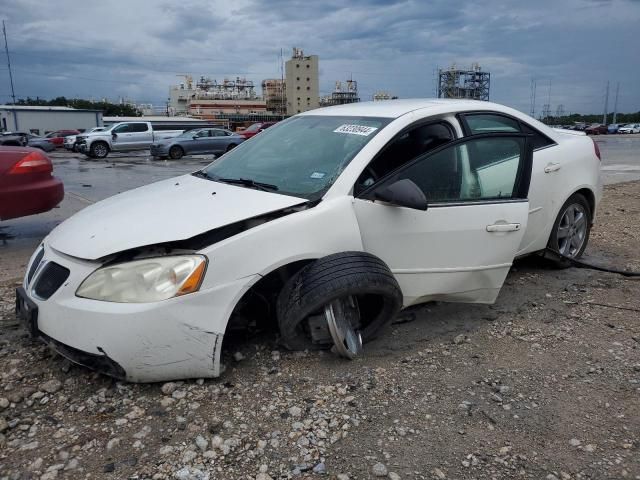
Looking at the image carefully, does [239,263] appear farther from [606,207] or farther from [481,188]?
[606,207]

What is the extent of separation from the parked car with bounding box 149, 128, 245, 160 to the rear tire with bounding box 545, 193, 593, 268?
18.8m

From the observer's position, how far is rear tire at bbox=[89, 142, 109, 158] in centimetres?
2527

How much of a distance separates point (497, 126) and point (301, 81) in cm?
11055

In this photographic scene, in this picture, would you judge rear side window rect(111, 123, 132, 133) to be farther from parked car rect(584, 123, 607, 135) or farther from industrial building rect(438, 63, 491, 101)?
parked car rect(584, 123, 607, 135)

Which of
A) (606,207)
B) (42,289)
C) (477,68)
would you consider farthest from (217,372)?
(477,68)

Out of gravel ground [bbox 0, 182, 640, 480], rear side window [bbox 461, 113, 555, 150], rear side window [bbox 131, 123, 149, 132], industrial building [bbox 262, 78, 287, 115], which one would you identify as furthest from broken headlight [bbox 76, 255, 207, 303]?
industrial building [bbox 262, 78, 287, 115]

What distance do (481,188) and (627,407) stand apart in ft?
5.08

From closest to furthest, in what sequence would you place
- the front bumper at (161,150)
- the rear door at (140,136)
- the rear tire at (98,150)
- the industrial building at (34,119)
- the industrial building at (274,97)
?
1. the front bumper at (161,150)
2. the rear tire at (98,150)
3. the rear door at (140,136)
4. the industrial building at (34,119)
5. the industrial building at (274,97)

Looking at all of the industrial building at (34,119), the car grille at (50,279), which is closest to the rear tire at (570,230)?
the car grille at (50,279)

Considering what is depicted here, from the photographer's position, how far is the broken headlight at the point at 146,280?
263 cm

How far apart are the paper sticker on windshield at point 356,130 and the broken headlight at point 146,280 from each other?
1.38 metres

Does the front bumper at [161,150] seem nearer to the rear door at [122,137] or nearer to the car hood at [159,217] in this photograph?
the rear door at [122,137]

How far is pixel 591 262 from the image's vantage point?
211 inches

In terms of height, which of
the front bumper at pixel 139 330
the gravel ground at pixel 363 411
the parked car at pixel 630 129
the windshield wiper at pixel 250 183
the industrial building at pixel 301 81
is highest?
the industrial building at pixel 301 81
